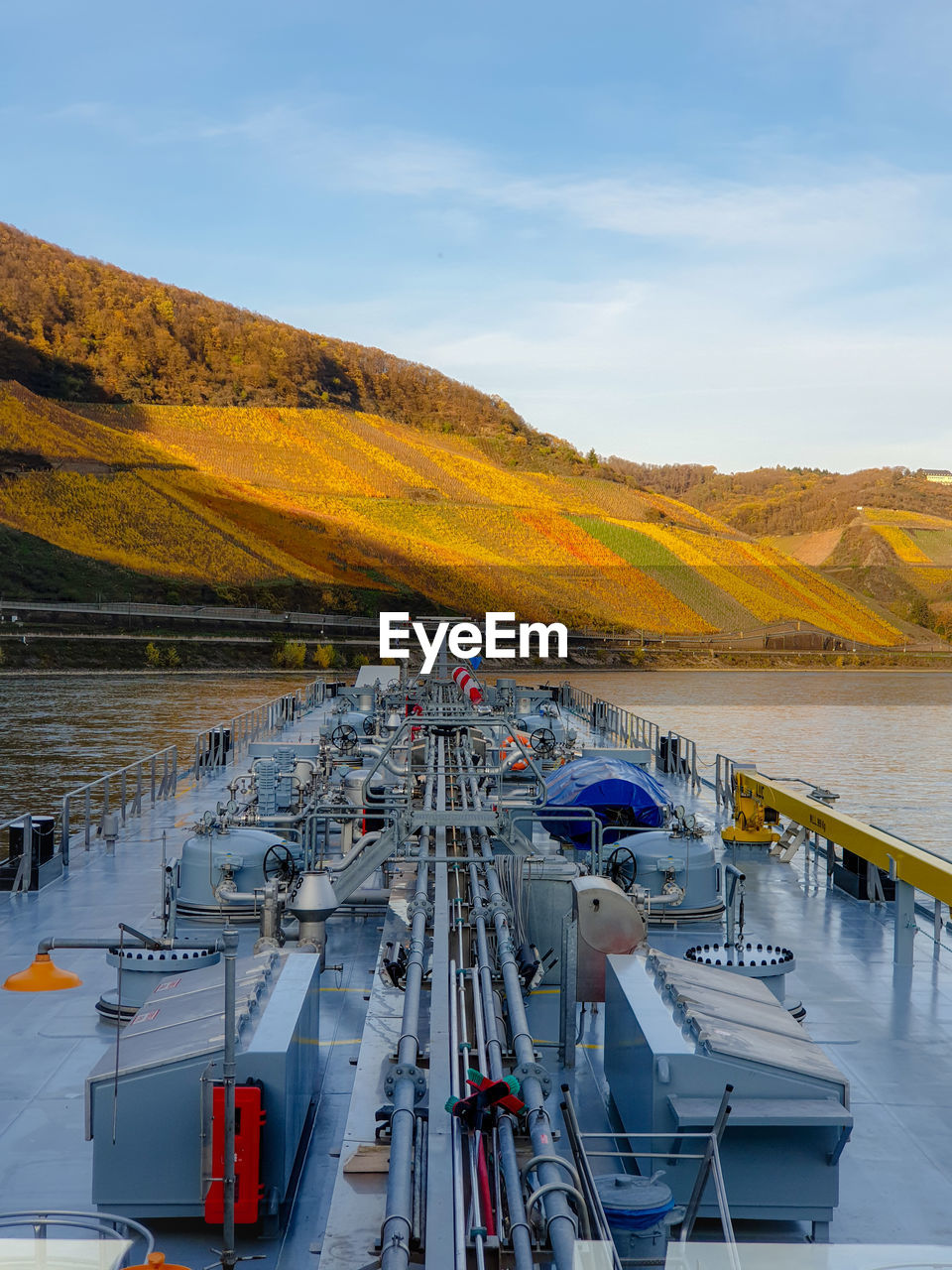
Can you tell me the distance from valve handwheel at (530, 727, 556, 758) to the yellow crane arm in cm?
532

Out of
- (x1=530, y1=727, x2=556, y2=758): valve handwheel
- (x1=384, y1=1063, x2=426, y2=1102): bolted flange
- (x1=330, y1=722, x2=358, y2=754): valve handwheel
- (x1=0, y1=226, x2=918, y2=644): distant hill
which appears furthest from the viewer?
(x1=0, y1=226, x2=918, y2=644): distant hill

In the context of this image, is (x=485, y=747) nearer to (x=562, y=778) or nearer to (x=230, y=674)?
(x=562, y=778)

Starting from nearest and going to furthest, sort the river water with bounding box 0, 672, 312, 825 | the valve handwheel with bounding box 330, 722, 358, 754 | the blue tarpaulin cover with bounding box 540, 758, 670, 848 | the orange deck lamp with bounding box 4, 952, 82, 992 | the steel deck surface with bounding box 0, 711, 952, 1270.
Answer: the orange deck lamp with bounding box 4, 952, 82, 992
the steel deck surface with bounding box 0, 711, 952, 1270
the blue tarpaulin cover with bounding box 540, 758, 670, 848
the valve handwheel with bounding box 330, 722, 358, 754
the river water with bounding box 0, 672, 312, 825

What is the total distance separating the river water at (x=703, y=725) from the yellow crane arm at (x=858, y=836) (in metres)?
11.0

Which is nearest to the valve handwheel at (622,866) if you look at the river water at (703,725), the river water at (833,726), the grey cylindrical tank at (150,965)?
the grey cylindrical tank at (150,965)

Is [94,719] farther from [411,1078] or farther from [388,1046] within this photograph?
[411,1078]

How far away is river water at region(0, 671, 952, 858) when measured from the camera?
1373 inches

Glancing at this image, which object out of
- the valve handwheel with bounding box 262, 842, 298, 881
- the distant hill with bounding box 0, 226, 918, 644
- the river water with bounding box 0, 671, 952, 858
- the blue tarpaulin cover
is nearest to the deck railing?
the river water with bounding box 0, 671, 952, 858

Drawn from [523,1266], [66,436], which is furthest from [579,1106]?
[66,436]

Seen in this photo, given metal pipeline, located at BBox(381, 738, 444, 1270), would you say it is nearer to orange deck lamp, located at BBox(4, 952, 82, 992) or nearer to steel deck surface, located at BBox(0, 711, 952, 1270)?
steel deck surface, located at BBox(0, 711, 952, 1270)

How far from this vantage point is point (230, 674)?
3369 inches

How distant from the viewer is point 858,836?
44.6 feet

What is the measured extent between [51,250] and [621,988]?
19234 cm

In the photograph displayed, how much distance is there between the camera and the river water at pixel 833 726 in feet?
116
